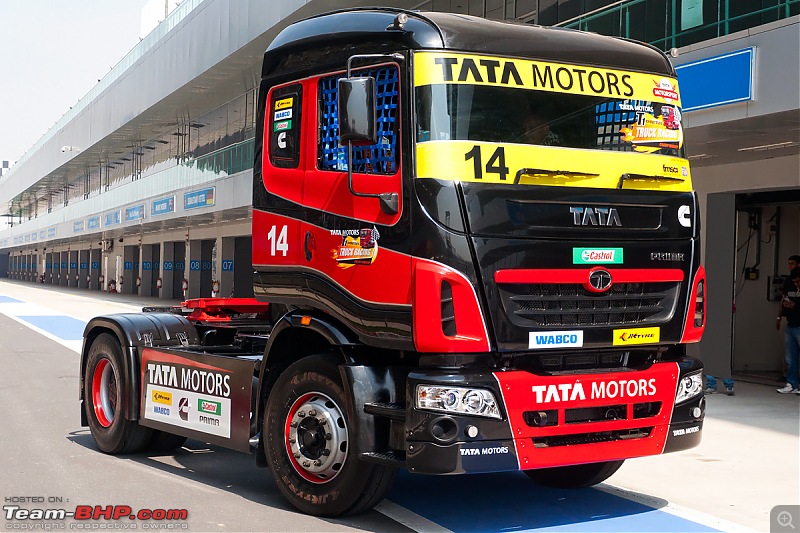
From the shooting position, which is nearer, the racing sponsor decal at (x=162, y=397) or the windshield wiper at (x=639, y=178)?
the windshield wiper at (x=639, y=178)

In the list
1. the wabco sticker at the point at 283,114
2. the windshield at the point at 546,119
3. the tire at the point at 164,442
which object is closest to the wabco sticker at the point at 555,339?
the windshield at the point at 546,119

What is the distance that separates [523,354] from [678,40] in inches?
319

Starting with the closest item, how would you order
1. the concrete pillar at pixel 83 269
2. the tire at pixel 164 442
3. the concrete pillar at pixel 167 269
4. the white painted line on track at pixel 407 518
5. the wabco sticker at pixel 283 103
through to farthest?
the white painted line on track at pixel 407 518, the wabco sticker at pixel 283 103, the tire at pixel 164 442, the concrete pillar at pixel 167 269, the concrete pillar at pixel 83 269

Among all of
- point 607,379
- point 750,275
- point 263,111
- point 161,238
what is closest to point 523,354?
point 607,379

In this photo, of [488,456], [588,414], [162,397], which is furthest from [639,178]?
[162,397]

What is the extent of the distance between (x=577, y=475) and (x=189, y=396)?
3017mm

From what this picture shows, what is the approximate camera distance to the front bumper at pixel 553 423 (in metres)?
5.62

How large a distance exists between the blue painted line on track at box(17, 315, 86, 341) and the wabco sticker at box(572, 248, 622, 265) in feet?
59.5

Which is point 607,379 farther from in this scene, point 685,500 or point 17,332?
point 17,332

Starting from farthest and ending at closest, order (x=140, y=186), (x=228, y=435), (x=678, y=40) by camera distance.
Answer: (x=140, y=186), (x=678, y=40), (x=228, y=435)

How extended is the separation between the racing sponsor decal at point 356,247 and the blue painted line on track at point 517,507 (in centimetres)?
177

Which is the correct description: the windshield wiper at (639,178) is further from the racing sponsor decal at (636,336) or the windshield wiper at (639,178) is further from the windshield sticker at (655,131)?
the racing sponsor decal at (636,336)

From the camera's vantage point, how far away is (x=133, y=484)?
23.9ft

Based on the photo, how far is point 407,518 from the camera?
639cm
